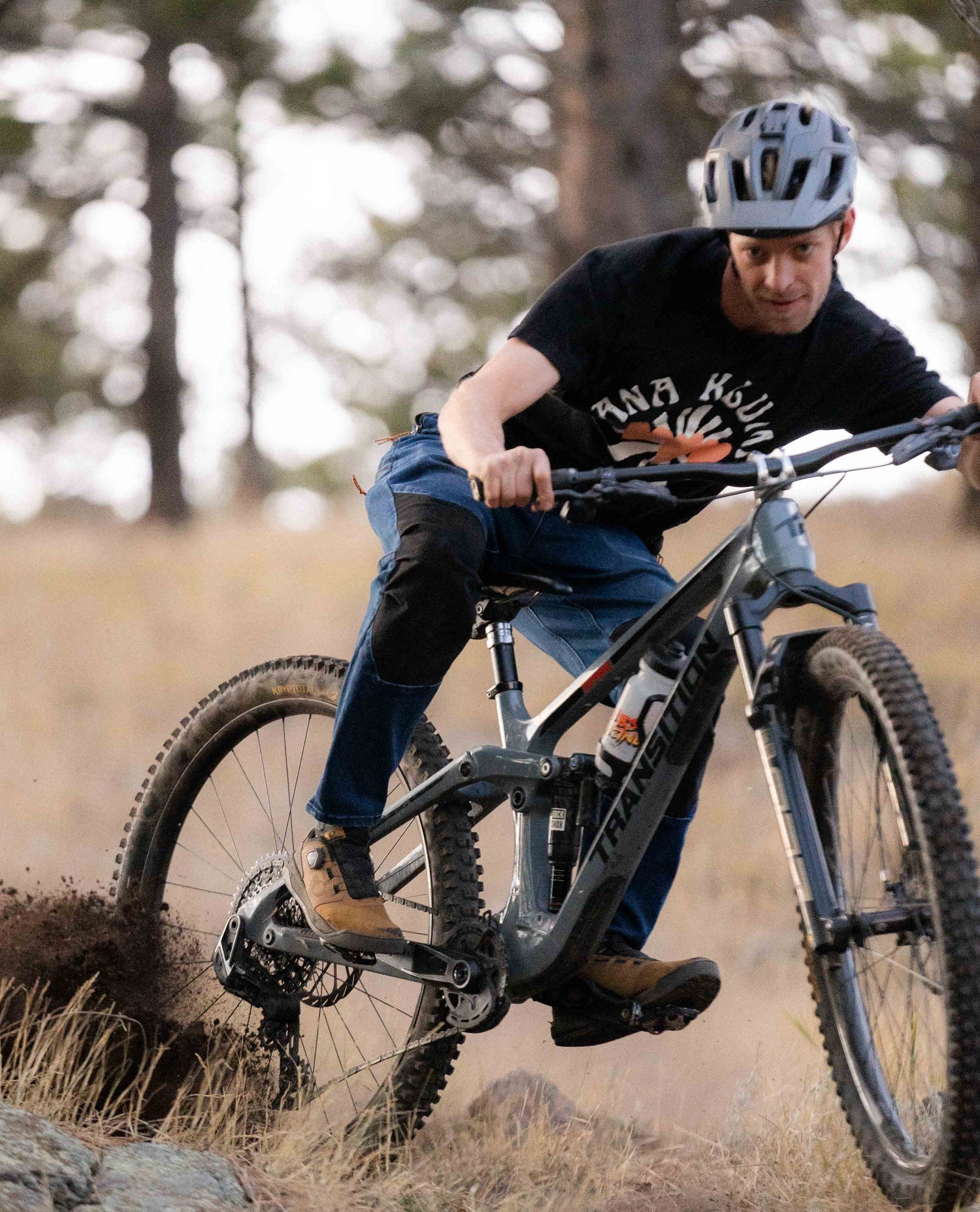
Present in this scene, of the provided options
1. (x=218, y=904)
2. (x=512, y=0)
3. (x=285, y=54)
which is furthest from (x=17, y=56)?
(x=218, y=904)

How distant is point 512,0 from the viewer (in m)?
9.15

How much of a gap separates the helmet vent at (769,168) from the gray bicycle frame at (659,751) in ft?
1.89

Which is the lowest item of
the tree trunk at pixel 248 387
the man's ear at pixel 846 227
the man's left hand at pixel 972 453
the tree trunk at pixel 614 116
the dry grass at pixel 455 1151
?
the dry grass at pixel 455 1151

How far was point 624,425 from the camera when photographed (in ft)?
10.5

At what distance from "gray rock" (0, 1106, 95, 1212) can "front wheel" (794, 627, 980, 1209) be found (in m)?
1.37

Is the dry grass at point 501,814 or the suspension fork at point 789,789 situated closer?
the suspension fork at point 789,789

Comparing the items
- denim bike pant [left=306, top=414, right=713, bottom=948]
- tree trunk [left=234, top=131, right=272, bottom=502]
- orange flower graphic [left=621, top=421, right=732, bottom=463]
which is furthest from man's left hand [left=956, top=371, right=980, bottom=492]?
tree trunk [left=234, top=131, right=272, bottom=502]

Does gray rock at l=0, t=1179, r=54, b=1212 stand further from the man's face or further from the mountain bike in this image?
the man's face

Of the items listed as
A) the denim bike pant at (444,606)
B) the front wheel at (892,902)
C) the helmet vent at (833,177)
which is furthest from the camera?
the denim bike pant at (444,606)

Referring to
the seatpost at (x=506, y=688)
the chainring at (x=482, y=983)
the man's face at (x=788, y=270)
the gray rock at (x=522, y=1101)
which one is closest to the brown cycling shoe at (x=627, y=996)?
the chainring at (x=482, y=983)

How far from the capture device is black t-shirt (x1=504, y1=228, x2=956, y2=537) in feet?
9.98

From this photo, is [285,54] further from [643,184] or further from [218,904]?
[218,904]

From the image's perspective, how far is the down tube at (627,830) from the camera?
2.85 meters

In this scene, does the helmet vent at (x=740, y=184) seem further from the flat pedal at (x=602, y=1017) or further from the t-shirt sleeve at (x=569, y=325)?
the flat pedal at (x=602, y=1017)
